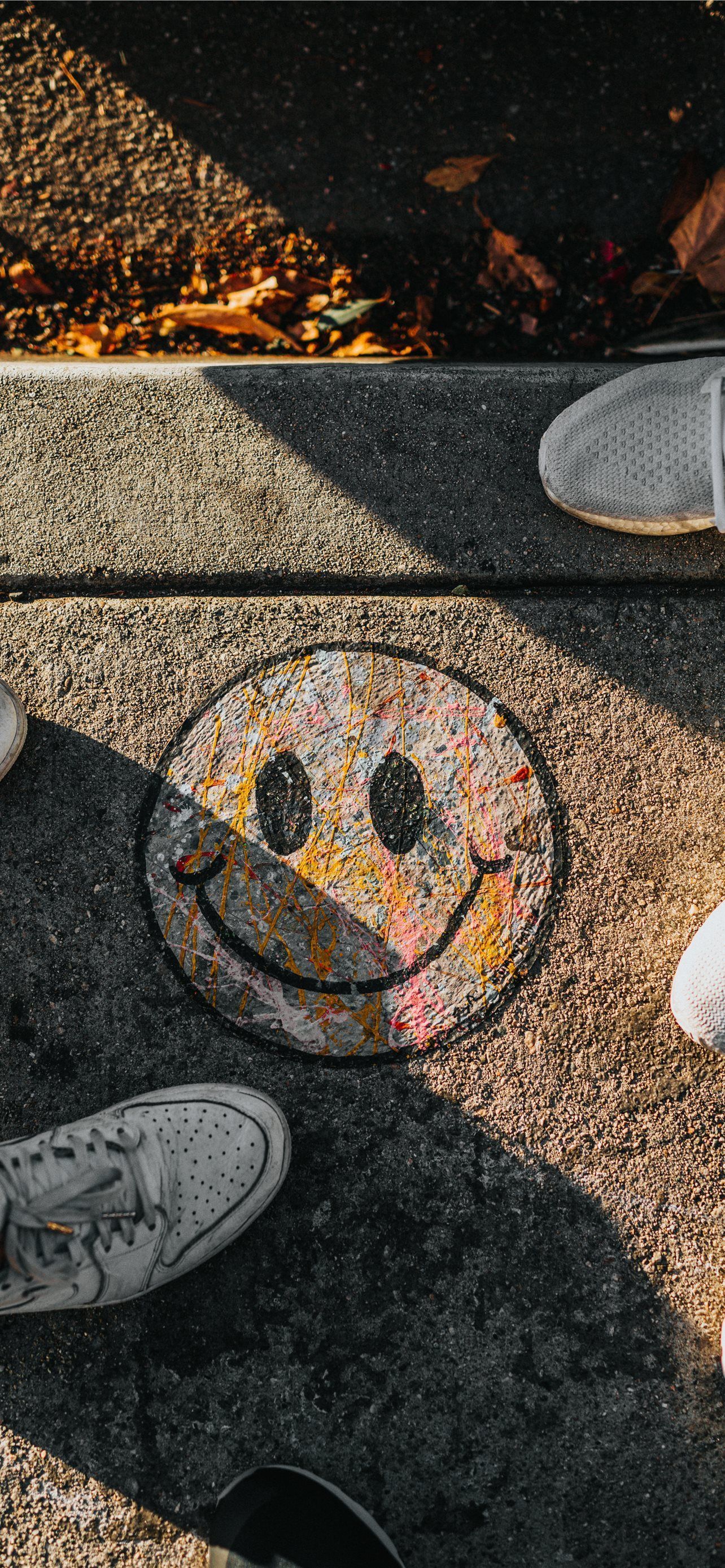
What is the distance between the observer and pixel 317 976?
1.66m

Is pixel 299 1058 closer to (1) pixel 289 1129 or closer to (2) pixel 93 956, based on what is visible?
(1) pixel 289 1129

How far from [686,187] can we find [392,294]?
0.78 m

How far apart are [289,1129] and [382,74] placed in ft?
8.39

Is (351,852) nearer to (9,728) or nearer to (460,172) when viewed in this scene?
(9,728)

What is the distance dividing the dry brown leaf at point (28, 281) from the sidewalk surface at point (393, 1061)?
381 millimetres

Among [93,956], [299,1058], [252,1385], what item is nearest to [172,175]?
[93,956]

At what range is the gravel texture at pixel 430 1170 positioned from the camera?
149cm

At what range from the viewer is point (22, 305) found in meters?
2.10

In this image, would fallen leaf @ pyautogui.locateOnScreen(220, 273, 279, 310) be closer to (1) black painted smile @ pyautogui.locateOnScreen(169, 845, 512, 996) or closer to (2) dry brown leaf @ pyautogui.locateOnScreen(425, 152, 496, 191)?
(2) dry brown leaf @ pyautogui.locateOnScreen(425, 152, 496, 191)

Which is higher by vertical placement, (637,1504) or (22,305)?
(22,305)

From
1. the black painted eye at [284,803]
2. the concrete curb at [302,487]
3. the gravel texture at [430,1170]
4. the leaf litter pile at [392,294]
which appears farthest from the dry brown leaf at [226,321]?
the black painted eye at [284,803]

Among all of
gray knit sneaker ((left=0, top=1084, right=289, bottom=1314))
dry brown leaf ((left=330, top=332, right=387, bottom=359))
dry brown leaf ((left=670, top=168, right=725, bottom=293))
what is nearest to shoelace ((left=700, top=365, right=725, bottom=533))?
dry brown leaf ((left=670, top=168, right=725, bottom=293))

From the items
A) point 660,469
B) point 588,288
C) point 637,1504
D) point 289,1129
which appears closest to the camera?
point 637,1504

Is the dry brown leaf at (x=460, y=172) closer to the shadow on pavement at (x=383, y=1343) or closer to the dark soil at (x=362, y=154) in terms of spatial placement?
the dark soil at (x=362, y=154)
